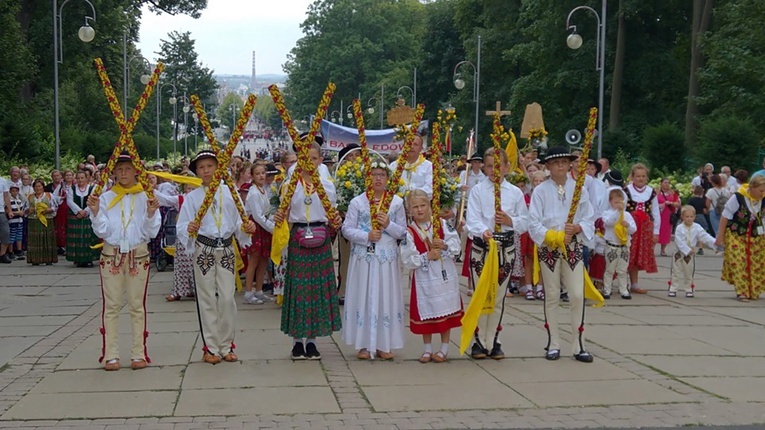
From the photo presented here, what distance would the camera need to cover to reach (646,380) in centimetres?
803

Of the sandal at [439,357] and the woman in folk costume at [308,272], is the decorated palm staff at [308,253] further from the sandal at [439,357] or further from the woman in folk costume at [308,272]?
the sandal at [439,357]

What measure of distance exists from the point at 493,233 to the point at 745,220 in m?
5.74

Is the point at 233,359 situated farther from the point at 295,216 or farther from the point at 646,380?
the point at 646,380

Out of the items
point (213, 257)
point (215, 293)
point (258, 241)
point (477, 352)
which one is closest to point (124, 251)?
point (213, 257)

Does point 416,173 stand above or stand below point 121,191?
above

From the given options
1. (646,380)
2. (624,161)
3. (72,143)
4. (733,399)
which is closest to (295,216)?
(646,380)

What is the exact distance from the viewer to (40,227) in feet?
61.2

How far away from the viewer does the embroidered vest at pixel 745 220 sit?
1312 cm

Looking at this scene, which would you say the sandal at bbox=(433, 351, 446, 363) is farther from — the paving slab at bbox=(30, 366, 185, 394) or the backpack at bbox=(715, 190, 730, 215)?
the backpack at bbox=(715, 190, 730, 215)

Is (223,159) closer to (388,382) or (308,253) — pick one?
(308,253)

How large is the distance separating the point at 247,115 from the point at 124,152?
122 centimetres

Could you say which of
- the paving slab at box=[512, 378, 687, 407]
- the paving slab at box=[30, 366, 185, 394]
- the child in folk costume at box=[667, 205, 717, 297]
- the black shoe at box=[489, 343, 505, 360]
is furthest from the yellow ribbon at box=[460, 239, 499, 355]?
the child in folk costume at box=[667, 205, 717, 297]

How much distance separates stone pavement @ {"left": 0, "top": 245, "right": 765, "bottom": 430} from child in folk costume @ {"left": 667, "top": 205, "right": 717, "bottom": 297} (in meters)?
2.13

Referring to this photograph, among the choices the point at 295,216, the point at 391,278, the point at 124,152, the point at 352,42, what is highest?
the point at 352,42
